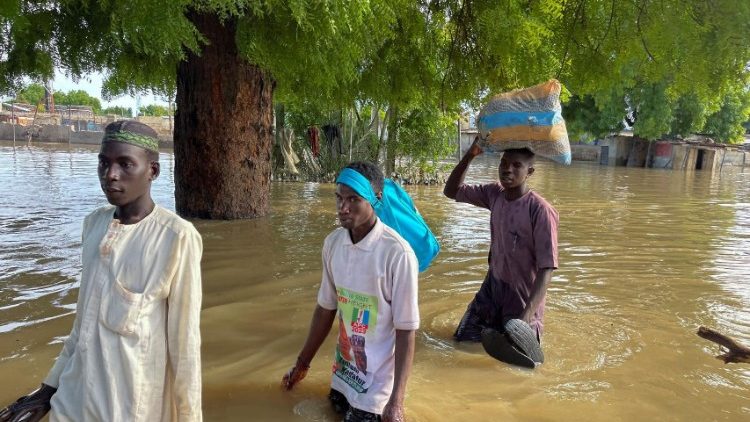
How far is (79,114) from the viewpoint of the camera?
4775 centimetres

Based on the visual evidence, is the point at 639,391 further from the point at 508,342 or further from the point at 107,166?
the point at 107,166

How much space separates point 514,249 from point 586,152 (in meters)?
39.5

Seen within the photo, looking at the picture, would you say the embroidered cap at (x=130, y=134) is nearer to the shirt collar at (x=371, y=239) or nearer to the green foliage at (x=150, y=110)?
the shirt collar at (x=371, y=239)

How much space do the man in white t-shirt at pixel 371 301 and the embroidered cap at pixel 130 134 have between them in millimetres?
929

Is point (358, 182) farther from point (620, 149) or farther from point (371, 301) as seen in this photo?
point (620, 149)

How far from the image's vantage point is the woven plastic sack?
401 centimetres

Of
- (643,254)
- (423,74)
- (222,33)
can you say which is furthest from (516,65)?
(222,33)

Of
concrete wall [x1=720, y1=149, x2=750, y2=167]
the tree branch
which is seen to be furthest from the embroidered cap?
concrete wall [x1=720, y1=149, x2=750, y2=167]

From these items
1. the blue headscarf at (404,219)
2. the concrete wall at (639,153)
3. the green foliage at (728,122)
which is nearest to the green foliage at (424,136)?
the blue headscarf at (404,219)

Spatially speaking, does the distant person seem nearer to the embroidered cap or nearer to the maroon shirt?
the embroidered cap

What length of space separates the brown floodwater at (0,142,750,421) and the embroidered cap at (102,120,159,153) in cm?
167

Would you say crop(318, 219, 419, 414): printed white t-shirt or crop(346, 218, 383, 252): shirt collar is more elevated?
crop(346, 218, 383, 252): shirt collar

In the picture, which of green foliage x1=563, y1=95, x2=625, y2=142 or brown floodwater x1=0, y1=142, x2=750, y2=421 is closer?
brown floodwater x1=0, y1=142, x2=750, y2=421

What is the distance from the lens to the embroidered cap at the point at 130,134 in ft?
6.73
